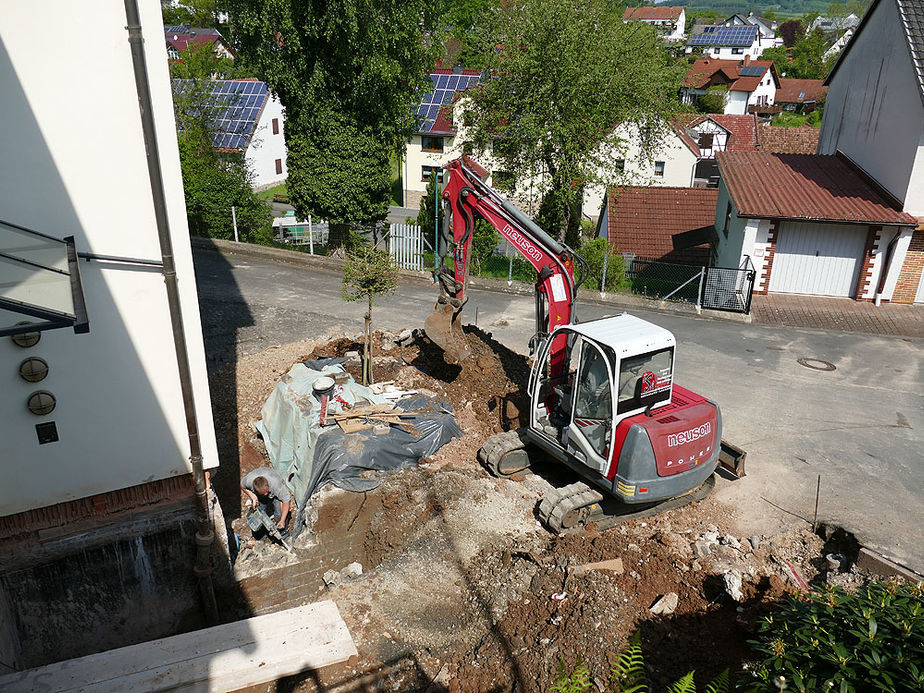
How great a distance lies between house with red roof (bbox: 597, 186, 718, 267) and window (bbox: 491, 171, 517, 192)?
5741 millimetres

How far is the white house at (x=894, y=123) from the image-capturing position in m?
17.5

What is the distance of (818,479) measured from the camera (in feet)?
33.7

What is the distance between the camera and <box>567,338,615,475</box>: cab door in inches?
350

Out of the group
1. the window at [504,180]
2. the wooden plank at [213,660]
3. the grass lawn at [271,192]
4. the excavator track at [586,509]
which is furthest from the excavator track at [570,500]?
the grass lawn at [271,192]

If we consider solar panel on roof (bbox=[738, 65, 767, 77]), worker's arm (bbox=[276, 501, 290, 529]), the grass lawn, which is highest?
solar panel on roof (bbox=[738, 65, 767, 77])

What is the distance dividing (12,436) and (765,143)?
1699 inches

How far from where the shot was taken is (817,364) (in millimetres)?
15125

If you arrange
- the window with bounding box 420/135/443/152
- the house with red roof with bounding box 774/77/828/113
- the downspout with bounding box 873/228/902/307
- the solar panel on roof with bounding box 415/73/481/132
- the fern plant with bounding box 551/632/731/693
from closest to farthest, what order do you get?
the fern plant with bounding box 551/632/731/693 → the downspout with bounding box 873/228/902/307 → the solar panel on roof with bounding box 415/73/481/132 → the window with bounding box 420/135/443/152 → the house with red roof with bounding box 774/77/828/113

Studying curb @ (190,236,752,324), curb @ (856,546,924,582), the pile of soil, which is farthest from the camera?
curb @ (190,236,752,324)

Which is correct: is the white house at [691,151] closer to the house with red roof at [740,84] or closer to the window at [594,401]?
the window at [594,401]

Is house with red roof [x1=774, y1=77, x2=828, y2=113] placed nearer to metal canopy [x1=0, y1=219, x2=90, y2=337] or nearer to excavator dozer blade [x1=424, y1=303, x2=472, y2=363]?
excavator dozer blade [x1=424, y1=303, x2=472, y2=363]

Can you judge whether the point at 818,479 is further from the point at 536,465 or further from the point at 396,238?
the point at 396,238

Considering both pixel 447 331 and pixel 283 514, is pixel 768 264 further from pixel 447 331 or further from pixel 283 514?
pixel 283 514

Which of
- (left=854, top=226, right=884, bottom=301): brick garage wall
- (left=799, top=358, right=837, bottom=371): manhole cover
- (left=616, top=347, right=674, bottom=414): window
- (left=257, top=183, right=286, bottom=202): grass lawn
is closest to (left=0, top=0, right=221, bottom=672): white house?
(left=616, top=347, right=674, bottom=414): window
